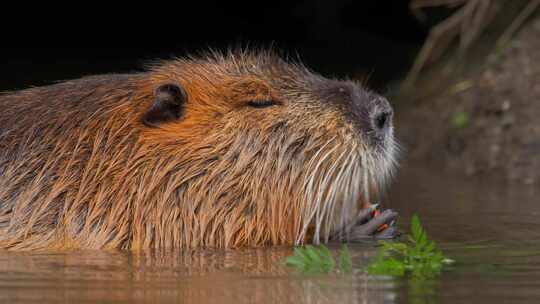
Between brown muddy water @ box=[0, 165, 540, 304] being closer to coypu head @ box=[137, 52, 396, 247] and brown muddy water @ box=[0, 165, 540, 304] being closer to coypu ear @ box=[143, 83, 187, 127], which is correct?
coypu head @ box=[137, 52, 396, 247]

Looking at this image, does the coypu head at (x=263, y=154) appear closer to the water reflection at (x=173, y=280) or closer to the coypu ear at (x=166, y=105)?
the coypu ear at (x=166, y=105)

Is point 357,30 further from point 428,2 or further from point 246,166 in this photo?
point 246,166

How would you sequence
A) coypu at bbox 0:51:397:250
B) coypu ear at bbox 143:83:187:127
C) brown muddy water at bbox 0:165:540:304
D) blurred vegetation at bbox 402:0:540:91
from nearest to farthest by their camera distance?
brown muddy water at bbox 0:165:540:304, coypu at bbox 0:51:397:250, coypu ear at bbox 143:83:187:127, blurred vegetation at bbox 402:0:540:91

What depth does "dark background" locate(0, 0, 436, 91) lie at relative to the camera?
34.1ft

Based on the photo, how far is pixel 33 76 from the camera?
9750 mm

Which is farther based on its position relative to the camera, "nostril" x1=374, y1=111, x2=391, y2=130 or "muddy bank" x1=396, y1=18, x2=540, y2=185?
"muddy bank" x1=396, y1=18, x2=540, y2=185

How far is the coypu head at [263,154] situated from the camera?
4.14 m

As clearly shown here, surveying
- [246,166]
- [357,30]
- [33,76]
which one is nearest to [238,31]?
[357,30]

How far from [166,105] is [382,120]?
0.80m

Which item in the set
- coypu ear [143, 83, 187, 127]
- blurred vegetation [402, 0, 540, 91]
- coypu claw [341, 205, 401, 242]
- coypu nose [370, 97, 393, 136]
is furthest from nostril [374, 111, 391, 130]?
blurred vegetation [402, 0, 540, 91]

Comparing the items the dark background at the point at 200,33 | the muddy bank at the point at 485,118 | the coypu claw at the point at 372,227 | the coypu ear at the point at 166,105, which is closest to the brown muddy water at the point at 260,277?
the coypu claw at the point at 372,227

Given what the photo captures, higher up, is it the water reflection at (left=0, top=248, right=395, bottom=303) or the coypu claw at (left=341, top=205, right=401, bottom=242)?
the coypu claw at (left=341, top=205, right=401, bottom=242)

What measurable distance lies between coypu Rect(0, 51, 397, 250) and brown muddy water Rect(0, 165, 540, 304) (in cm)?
15

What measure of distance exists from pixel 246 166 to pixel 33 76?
5.93 meters
